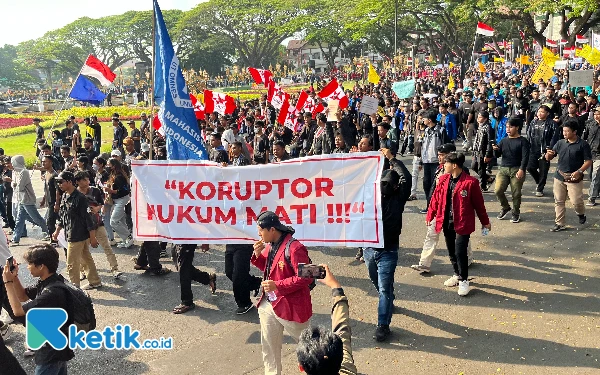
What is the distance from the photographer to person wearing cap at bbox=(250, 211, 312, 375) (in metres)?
4.08

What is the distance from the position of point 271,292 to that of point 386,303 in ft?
5.33

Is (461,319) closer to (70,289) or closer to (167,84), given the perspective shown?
(70,289)

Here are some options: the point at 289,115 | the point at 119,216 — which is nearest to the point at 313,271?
the point at 119,216

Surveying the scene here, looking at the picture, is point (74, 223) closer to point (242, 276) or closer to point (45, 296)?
point (242, 276)

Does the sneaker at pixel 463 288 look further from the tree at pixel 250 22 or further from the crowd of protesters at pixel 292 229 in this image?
the tree at pixel 250 22

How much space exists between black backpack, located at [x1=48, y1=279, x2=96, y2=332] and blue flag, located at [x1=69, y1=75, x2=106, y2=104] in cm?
816

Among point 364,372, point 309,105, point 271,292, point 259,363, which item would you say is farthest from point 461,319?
point 309,105

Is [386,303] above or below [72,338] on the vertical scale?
below

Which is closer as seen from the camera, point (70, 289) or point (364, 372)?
point (70, 289)

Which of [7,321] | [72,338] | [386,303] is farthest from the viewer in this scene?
[7,321]

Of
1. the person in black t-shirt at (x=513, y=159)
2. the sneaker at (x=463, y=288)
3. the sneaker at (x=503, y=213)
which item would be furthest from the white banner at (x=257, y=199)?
the sneaker at (x=503, y=213)

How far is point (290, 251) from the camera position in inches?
162

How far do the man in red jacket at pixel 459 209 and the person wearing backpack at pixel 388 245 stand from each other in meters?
0.78

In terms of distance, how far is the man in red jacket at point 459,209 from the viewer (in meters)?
6.01
